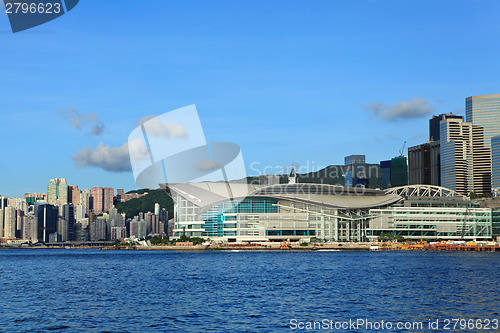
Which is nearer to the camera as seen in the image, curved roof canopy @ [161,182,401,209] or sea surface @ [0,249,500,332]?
sea surface @ [0,249,500,332]

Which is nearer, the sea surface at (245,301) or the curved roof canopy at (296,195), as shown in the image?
the sea surface at (245,301)

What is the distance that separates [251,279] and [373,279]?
1333 cm

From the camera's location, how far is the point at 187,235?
652ft

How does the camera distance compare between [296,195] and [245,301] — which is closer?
[245,301]

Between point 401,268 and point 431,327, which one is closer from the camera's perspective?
point 431,327

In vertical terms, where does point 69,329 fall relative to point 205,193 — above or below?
below

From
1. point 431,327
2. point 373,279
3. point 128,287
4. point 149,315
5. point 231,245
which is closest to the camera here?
point 431,327

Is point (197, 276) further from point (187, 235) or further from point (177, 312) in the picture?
point (187, 235)

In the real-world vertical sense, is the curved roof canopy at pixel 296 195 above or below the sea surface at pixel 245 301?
above

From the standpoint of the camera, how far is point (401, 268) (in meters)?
83.7

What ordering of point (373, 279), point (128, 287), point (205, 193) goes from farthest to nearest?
point (205, 193) < point (373, 279) < point (128, 287)

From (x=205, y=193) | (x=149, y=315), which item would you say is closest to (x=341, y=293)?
(x=149, y=315)

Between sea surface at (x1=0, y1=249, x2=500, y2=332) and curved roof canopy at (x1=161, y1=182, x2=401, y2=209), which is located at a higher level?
curved roof canopy at (x1=161, y1=182, x2=401, y2=209)

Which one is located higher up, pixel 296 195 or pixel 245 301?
pixel 296 195
